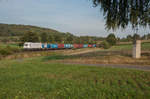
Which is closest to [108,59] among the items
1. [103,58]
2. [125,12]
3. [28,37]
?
[103,58]

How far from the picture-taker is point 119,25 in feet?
37.3

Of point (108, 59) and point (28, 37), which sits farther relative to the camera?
point (28, 37)

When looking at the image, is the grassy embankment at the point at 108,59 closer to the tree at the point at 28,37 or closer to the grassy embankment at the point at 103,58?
the grassy embankment at the point at 103,58

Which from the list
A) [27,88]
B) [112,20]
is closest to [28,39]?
[112,20]

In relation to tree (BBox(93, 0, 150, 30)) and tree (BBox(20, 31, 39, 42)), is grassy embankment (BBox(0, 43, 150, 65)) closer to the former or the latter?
tree (BBox(93, 0, 150, 30))

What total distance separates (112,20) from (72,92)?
29.8 ft

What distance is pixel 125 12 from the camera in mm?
10508

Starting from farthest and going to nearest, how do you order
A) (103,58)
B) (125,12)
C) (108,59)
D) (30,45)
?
(30,45) → (103,58) → (108,59) → (125,12)

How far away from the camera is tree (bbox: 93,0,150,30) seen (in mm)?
9812

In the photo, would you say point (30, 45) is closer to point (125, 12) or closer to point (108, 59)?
point (108, 59)

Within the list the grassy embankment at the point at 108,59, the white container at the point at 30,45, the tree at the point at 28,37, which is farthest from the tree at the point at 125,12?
the tree at the point at 28,37

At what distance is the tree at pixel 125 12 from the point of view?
981cm

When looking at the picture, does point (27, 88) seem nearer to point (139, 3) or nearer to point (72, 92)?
point (72, 92)

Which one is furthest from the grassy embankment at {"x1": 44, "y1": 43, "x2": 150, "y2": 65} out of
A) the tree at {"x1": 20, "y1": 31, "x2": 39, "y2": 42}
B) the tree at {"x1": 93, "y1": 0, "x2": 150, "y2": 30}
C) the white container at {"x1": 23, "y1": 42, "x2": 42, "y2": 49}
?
the tree at {"x1": 20, "y1": 31, "x2": 39, "y2": 42}
